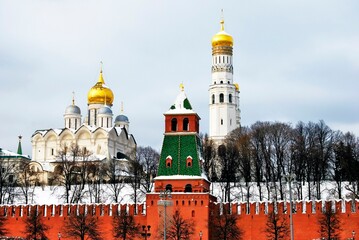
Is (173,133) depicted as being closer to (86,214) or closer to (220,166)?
(86,214)

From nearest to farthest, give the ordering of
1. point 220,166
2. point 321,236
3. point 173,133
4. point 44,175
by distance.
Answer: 1. point 321,236
2. point 173,133
3. point 220,166
4. point 44,175

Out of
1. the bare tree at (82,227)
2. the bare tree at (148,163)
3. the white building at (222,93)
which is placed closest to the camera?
the bare tree at (82,227)

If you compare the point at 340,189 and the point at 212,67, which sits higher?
the point at 212,67

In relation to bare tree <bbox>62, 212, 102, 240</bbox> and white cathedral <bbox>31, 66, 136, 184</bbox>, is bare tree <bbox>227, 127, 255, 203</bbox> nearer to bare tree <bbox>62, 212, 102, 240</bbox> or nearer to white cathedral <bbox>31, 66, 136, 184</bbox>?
bare tree <bbox>62, 212, 102, 240</bbox>

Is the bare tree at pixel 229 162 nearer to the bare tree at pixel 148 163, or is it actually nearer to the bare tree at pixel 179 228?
the bare tree at pixel 148 163

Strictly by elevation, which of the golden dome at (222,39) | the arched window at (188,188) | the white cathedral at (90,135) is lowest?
the arched window at (188,188)

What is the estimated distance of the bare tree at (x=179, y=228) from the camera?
4838 centimetres

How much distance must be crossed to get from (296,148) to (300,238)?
18.2 meters

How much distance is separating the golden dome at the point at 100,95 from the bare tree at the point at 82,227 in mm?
40670

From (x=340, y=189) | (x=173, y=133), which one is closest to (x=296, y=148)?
(x=340, y=189)

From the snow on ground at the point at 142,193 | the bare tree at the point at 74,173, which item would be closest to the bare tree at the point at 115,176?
the snow on ground at the point at 142,193

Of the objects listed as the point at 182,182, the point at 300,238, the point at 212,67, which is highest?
the point at 212,67

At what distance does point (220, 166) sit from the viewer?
7131 cm

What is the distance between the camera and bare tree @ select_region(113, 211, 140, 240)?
164 ft
